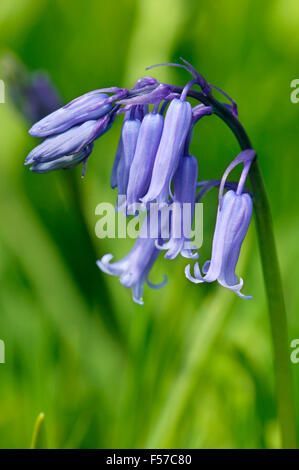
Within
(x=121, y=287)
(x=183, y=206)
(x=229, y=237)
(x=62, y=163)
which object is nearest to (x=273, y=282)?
(x=229, y=237)

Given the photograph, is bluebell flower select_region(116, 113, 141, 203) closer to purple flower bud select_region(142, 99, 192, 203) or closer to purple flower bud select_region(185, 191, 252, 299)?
purple flower bud select_region(142, 99, 192, 203)

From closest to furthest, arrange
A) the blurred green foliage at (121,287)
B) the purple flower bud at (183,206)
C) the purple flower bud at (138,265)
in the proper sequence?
1. the purple flower bud at (183,206)
2. the purple flower bud at (138,265)
3. the blurred green foliage at (121,287)

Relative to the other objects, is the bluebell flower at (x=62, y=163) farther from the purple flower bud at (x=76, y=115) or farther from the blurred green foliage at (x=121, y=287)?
the blurred green foliage at (x=121, y=287)

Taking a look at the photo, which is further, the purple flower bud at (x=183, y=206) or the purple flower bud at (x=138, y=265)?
the purple flower bud at (x=138, y=265)

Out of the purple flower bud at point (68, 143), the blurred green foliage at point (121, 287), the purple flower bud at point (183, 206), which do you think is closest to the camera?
the purple flower bud at point (68, 143)

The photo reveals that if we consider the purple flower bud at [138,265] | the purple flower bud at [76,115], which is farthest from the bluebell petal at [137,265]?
the purple flower bud at [76,115]

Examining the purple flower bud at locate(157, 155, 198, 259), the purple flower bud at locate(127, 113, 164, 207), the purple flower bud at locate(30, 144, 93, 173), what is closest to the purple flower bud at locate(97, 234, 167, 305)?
the purple flower bud at locate(157, 155, 198, 259)
